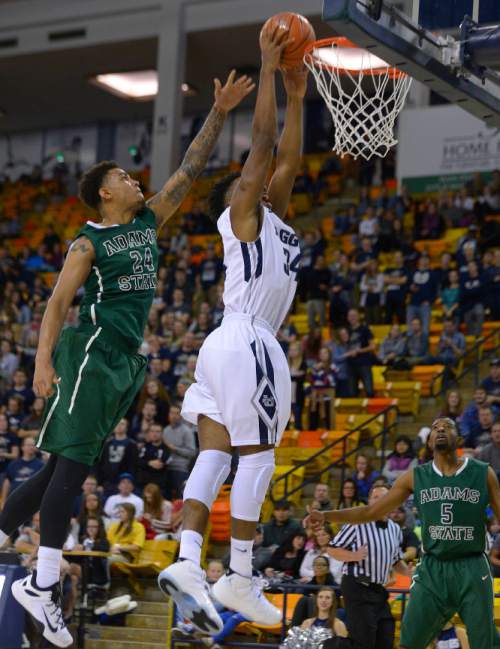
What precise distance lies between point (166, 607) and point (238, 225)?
28.4 feet

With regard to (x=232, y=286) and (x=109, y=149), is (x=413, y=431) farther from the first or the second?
(x=109, y=149)

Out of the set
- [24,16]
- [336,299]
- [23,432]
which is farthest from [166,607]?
[24,16]

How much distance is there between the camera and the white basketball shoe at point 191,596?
15.4 feet

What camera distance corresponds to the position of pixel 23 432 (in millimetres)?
15609

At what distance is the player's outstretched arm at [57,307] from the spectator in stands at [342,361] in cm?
1084

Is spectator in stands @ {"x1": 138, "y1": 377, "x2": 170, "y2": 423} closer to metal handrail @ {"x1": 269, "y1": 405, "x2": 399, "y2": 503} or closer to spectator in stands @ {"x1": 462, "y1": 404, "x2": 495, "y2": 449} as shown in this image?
metal handrail @ {"x1": 269, "y1": 405, "x2": 399, "y2": 503}

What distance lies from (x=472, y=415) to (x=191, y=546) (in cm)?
903

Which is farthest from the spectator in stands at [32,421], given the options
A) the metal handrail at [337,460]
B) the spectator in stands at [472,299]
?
the spectator in stands at [472,299]

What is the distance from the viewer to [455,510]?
24.3ft

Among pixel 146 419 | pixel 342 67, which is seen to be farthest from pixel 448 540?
pixel 146 419

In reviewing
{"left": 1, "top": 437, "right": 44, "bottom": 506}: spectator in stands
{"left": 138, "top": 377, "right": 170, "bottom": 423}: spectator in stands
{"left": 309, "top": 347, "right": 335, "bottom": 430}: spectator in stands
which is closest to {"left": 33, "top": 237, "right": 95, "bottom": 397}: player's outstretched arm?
{"left": 1, "top": 437, "right": 44, "bottom": 506}: spectator in stands

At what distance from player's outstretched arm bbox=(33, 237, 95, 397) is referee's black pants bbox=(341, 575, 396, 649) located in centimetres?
473

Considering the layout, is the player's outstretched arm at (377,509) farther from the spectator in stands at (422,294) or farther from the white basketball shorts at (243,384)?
the spectator in stands at (422,294)

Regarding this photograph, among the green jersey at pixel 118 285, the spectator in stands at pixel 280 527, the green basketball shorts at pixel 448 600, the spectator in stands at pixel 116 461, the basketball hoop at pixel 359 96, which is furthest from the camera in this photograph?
the spectator in stands at pixel 116 461
